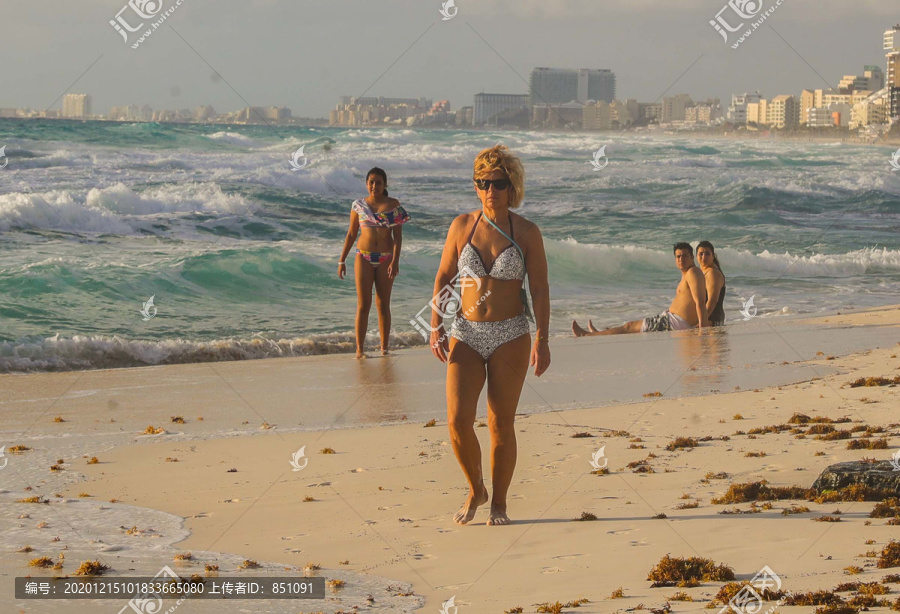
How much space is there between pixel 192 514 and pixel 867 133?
379 ft

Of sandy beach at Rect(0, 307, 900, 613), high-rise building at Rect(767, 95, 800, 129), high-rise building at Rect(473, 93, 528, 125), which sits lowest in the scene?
sandy beach at Rect(0, 307, 900, 613)

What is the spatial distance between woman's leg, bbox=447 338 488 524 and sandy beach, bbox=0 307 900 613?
11 centimetres

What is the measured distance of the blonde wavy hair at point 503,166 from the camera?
4.65 metres

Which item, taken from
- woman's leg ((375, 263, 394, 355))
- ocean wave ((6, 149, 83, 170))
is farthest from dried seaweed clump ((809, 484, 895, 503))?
ocean wave ((6, 149, 83, 170))

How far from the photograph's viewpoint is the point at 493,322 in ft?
15.2

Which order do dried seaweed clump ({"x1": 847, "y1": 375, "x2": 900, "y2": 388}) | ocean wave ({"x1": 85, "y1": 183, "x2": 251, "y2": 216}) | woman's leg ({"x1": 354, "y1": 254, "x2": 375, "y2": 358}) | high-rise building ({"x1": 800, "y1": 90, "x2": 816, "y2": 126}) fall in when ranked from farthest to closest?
high-rise building ({"x1": 800, "y1": 90, "x2": 816, "y2": 126}), ocean wave ({"x1": 85, "y1": 183, "x2": 251, "y2": 216}), woman's leg ({"x1": 354, "y1": 254, "x2": 375, "y2": 358}), dried seaweed clump ({"x1": 847, "y1": 375, "x2": 900, "y2": 388})

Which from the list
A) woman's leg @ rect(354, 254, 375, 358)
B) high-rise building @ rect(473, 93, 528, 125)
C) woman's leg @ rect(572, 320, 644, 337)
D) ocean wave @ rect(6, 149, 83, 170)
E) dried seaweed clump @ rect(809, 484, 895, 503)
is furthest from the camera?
high-rise building @ rect(473, 93, 528, 125)

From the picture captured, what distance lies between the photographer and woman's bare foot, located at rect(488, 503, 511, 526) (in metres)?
4.61

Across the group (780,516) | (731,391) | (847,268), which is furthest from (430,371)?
(847,268)

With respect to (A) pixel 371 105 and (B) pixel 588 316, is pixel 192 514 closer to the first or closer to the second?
(B) pixel 588 316

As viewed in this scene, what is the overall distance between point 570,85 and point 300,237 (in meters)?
55.8

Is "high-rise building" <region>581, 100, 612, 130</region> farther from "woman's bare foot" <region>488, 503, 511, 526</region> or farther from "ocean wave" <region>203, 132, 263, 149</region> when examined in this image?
"woman's bare foot" <region>488, 503, 511, 526</region>

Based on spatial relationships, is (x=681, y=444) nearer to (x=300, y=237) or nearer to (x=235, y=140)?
(x=300, y=237)

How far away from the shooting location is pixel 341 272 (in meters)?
10.3
